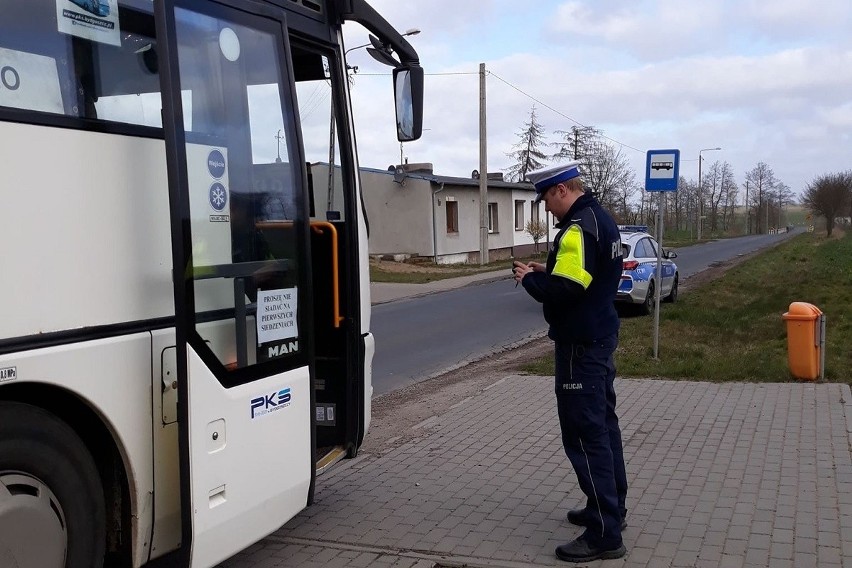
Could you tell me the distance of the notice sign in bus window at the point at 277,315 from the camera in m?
4.05

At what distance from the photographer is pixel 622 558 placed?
15.3 ft

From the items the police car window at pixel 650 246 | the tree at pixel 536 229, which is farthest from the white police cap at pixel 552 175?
the tree at pixel 536 229

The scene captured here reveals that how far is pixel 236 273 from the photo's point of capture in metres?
3.91

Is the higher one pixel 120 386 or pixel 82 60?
pixel 82 60

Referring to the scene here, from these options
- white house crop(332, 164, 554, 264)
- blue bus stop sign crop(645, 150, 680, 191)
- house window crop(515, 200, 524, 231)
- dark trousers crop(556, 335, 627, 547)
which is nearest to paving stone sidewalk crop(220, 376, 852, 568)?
dark trousers crop(556, 335, 627, 547)

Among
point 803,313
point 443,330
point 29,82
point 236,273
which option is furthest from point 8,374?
point 443,330

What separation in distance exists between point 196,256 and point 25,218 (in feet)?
2.55

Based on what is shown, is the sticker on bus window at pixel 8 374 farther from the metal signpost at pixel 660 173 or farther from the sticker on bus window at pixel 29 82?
the metal signpost at pixel 660 173

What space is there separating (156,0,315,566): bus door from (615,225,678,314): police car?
41.9 ft

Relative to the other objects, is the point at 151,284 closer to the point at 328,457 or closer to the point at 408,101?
the point at 328,457

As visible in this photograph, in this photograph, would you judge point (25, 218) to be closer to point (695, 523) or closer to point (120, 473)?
point (120, 473)

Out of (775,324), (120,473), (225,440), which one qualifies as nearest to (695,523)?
(225,440)

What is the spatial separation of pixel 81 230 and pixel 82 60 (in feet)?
2.27

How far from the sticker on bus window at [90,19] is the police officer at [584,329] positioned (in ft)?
7.37
